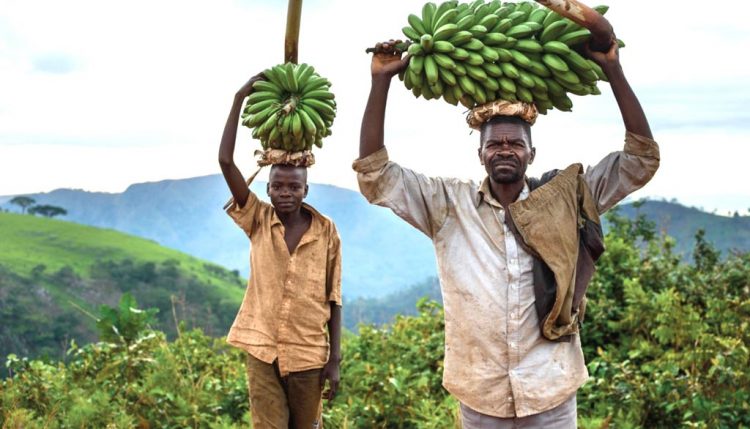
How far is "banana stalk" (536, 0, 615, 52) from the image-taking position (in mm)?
3363

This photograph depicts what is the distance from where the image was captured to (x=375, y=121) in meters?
3.52

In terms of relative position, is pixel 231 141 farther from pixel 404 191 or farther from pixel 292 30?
pixel 404 191

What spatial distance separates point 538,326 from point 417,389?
326 cm

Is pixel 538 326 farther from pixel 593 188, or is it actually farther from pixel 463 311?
pixel 593 188

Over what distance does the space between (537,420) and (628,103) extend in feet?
4.42

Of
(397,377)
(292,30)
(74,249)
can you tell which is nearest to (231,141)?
(292,30)

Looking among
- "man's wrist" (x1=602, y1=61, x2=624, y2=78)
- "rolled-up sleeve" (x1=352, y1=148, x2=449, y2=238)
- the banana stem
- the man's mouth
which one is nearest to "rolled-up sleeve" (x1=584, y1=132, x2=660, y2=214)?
"man's wrist" (x1=602, y1=61, x2=624, y2=78)

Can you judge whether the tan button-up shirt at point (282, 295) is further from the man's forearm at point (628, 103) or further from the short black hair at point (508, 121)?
the man's forearm at point (628, 103)

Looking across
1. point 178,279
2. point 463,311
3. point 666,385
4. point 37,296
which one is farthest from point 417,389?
point 178,279

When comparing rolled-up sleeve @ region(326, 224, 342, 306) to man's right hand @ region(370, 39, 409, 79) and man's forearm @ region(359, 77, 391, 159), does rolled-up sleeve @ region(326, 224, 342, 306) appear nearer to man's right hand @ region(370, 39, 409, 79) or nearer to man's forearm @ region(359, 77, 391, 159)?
man's forearm @ region(359, 77, 391, 159)

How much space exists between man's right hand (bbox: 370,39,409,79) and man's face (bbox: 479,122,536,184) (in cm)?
46

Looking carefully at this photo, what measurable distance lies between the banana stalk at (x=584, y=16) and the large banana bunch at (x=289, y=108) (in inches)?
61.2

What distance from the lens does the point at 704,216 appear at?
16.5 m

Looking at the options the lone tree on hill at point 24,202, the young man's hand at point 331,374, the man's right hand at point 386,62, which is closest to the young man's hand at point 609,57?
the man's right hand at point 386,62
